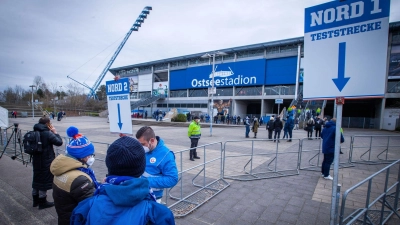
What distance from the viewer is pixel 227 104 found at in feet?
117

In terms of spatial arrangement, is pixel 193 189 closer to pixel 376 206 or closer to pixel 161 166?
pixel 161 166

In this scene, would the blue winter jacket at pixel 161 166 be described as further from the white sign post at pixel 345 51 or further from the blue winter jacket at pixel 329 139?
the blue winter jacket at pixel 329 139

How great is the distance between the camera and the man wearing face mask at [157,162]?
7.52 feet

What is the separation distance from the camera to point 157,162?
2.38 meters

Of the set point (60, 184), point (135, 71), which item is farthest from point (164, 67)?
point (60, 184)

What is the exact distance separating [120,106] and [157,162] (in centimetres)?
154

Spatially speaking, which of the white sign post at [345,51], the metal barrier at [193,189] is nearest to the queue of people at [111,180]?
the metal barrier at [193,189]

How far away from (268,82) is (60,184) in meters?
33.5

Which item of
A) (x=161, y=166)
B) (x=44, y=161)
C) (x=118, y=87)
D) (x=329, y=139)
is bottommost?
(x=44, y=161)

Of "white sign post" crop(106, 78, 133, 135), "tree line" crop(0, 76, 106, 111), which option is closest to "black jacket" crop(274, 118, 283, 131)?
"white sign post" crop(106, 78, 133, 135)

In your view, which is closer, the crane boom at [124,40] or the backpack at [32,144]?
the backpack at [32,144]

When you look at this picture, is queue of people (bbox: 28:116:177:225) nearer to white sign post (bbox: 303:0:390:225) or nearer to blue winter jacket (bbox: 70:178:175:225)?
blue winter jacket (bbox: 70:178:175:225)

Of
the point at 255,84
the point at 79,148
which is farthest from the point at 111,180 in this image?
the point at 255,84

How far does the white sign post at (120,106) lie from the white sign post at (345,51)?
2822mm
